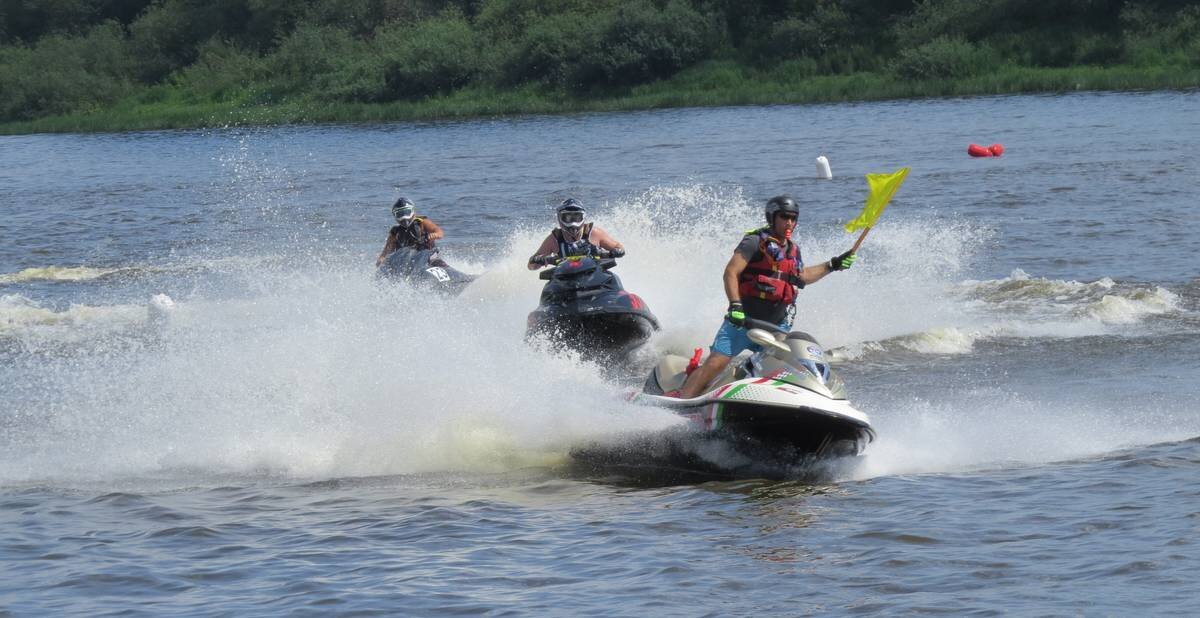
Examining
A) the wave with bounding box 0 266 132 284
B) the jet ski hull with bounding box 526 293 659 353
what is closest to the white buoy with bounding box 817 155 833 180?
the wave with bounding box 0 266 132 284

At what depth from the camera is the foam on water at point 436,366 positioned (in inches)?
437

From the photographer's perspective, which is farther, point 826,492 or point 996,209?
point 996,209

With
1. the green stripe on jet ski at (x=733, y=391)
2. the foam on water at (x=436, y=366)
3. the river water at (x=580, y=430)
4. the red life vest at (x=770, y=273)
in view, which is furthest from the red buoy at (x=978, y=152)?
the green stripe on jet ski at (x=733, y=391)

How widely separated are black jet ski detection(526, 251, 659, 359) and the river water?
32 cm

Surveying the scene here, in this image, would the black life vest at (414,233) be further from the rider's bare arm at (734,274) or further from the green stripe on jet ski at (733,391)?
the green stripe on jet ski at (733,391)

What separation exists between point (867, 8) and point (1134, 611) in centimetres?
5380

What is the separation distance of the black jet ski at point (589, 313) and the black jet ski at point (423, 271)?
4.04 m

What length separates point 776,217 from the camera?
10.2 metres

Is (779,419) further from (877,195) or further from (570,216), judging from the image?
(570,216)

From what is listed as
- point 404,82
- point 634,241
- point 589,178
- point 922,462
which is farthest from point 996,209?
point 404,82

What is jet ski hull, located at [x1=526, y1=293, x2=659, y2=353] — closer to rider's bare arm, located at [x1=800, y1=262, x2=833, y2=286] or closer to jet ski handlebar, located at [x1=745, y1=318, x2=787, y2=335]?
rider's bare arm, located at [x1=800, y1=262, x2=833, y2=286]

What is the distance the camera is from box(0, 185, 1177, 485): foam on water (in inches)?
437

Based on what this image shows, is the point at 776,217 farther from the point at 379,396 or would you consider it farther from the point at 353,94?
the point at 353,94

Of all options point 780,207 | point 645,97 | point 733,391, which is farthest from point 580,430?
point 645,97
